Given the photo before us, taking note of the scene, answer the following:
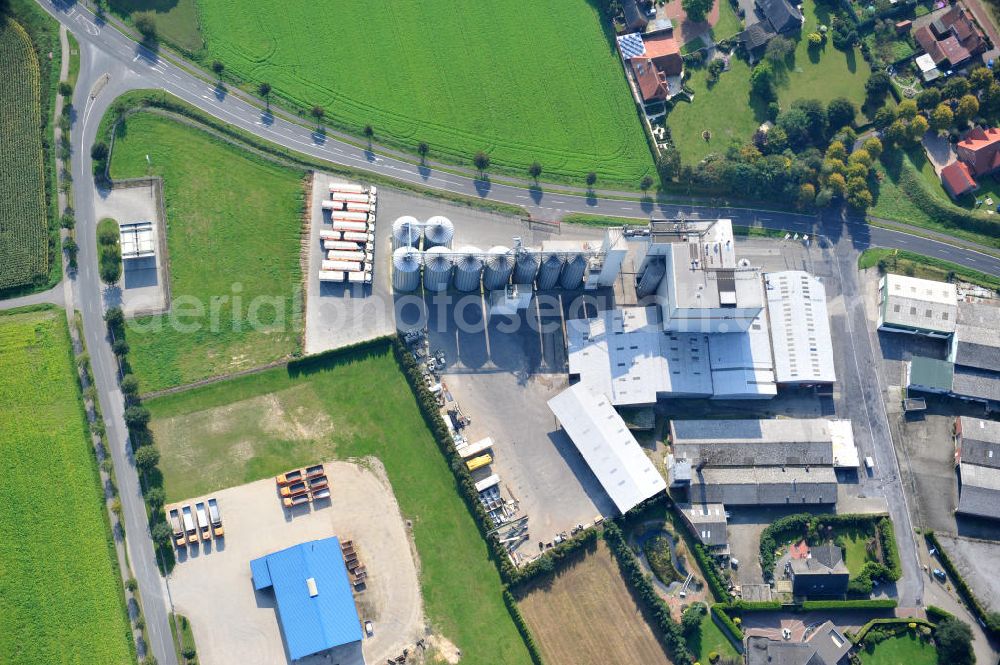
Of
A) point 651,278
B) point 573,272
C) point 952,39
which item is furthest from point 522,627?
point 952,39

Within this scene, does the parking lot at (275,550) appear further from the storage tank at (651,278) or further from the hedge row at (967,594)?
the hedge row at (967,594)

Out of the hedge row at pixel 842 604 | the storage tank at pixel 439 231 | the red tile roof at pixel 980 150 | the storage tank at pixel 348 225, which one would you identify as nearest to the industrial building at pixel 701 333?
the storage tank at pixel 439 231

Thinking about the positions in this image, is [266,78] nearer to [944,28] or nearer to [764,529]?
[764,529]

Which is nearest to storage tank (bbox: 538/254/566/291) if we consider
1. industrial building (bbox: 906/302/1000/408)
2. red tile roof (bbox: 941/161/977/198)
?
industrial building (bbox: 906/302/1000/408)

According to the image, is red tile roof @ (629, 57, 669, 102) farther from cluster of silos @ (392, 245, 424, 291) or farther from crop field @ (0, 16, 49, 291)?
crop field @ (0, 16, 49, 291)

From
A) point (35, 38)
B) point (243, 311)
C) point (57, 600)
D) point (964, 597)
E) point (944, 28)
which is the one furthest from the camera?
point (944, 28)

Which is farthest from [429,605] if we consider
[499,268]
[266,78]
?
[266,78]
